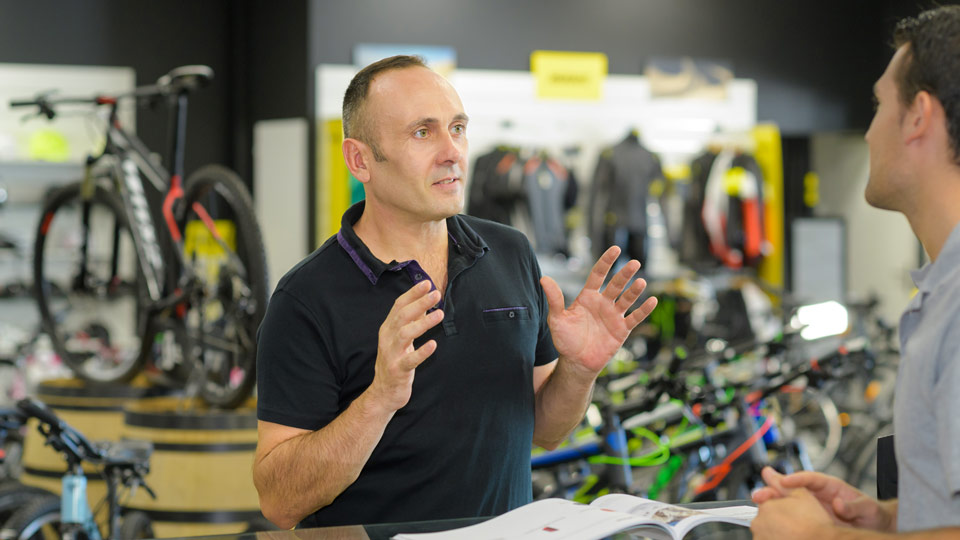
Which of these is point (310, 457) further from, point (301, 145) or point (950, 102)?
point (301, 145)

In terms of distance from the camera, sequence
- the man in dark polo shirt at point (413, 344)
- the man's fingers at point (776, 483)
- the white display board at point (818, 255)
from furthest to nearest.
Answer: the white display board at point (818, 255), the man in dark polo shirt at point (413, 344), the man's fingers at point (776, 483)

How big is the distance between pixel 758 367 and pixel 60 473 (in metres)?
3.79

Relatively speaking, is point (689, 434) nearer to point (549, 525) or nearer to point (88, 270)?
point (88, 270)

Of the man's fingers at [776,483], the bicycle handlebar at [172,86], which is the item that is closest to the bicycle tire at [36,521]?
the bicycle handlebar at [172,86]

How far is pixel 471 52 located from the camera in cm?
909

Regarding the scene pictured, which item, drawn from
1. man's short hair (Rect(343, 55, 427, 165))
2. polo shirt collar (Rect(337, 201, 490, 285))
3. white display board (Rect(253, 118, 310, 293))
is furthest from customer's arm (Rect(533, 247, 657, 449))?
white display board (Rect(253, 118, 310, 293))

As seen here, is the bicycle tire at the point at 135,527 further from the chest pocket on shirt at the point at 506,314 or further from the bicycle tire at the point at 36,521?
the chest pocket on shirt at the point at 506,314

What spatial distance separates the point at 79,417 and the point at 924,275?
3.60 m

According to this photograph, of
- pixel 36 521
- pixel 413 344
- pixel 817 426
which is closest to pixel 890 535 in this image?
pixel 413 344

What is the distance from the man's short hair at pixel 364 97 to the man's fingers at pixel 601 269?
42cm

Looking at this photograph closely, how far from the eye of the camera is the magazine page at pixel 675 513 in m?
1.53

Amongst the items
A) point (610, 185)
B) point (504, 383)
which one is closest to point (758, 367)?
point (610, 185)

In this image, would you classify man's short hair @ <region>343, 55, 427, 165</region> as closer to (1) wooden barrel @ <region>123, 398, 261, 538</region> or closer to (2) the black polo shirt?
(2) the black polo shirt

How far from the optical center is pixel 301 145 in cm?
873
